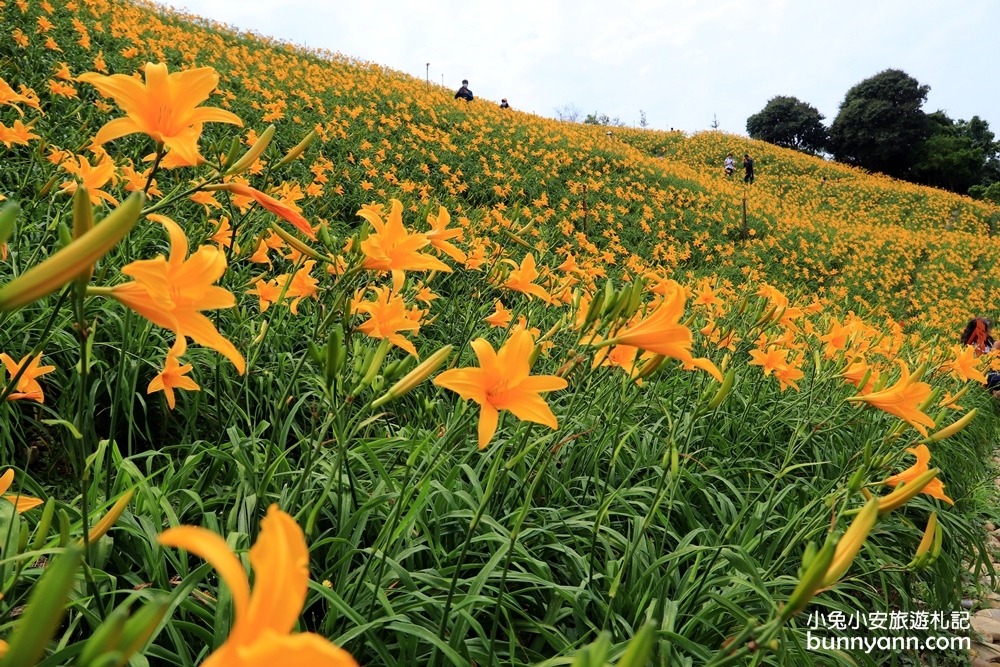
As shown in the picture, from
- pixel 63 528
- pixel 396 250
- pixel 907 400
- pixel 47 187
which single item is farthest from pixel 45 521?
pixel 907 400

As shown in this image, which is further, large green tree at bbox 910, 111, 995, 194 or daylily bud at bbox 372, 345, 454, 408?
large green tree at bbox 910, 111, 995, 194

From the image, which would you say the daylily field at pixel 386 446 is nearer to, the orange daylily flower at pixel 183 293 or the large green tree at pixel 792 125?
the orange daylily flower at pixel 183 293

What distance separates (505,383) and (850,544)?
0.56 meters

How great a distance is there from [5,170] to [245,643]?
13.7ft

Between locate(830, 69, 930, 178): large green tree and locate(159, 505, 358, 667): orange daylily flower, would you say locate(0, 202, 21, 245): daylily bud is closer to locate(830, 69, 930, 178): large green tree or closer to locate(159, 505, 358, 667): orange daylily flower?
locate(159, 505, 358, 667): orange daylily flower

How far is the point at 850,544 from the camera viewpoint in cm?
70

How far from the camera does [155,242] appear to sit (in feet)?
10.6

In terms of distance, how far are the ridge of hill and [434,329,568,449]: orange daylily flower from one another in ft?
4.66

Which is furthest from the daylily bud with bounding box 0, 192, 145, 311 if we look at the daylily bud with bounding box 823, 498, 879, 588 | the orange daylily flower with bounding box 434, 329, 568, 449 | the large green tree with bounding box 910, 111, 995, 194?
the large green tree with bounding box 910, 111, 995, 194

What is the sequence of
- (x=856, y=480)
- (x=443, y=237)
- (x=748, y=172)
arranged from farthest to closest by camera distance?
(x=748, y=172)
(x=443, y=237)
(x=856, y=480)

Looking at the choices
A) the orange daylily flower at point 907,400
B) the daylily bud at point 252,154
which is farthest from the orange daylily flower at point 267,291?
the orange daylily flower at point 907,400

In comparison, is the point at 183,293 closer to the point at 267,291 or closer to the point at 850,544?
the point at 850,544

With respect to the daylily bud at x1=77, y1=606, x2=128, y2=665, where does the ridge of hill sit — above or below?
above

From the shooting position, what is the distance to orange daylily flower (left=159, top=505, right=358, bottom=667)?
0.29 meters
